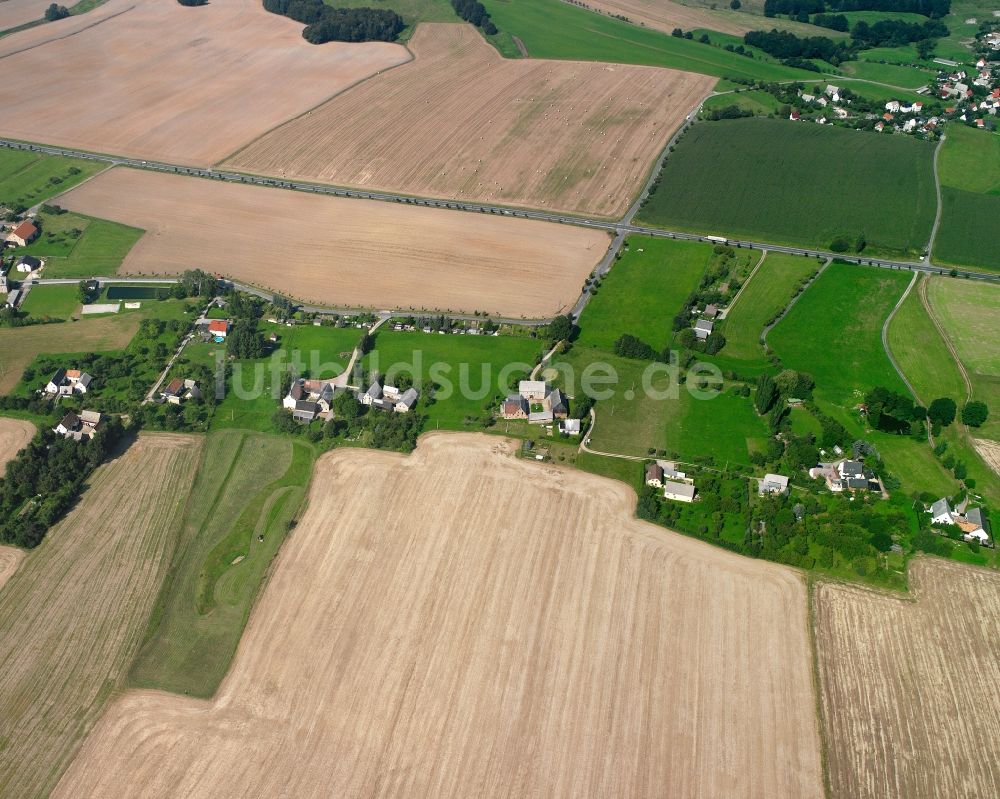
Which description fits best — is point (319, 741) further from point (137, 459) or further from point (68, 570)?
point (137, 459)

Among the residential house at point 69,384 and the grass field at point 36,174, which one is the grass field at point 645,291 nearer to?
the residential house at point 69,384

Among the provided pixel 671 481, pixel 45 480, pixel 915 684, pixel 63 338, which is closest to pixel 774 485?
pixel 671 481

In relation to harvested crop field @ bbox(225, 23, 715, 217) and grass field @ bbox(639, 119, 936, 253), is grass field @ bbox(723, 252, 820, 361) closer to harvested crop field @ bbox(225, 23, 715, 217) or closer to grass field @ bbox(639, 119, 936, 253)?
grass field @ bbox(639, 119, 936, 253)

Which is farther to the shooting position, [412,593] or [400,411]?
[400,411]

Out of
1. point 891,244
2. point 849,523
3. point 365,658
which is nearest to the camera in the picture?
point 365,658

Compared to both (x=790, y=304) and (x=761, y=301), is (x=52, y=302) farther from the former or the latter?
(x=790, y=304)

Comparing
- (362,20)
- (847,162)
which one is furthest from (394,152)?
(847,162)
